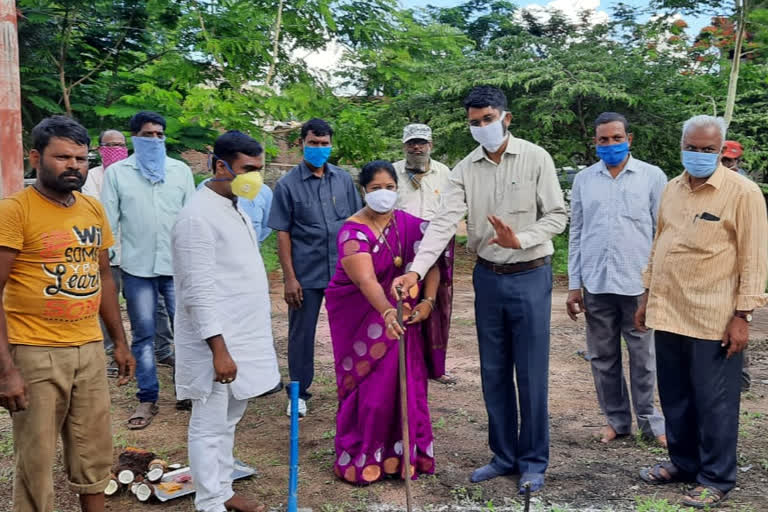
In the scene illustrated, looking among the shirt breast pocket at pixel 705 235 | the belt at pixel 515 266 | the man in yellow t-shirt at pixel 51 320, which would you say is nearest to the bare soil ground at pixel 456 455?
the man in yellow t-shirt at pixel 51 320

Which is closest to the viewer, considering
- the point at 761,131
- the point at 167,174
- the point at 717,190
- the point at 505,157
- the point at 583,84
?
the point at 717,190

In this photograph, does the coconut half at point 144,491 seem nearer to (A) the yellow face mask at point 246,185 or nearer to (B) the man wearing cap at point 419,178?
(A) the yellow face mask at point 246,185

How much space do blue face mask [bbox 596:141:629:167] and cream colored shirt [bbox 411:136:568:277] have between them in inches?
30.0

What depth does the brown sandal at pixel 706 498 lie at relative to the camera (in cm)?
365

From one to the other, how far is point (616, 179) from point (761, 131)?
10067 millimetres

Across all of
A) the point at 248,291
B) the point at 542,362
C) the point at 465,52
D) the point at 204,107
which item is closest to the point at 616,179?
the point at 542,362

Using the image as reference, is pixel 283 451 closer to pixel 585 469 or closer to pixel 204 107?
pixel 585 469

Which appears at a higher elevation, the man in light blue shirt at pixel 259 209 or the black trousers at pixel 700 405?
the man in light blue shirt at pixel 259 209

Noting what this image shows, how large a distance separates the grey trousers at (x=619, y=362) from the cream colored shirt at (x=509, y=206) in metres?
0.91

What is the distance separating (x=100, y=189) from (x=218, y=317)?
106 inches

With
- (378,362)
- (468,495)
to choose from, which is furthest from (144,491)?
(468,495)

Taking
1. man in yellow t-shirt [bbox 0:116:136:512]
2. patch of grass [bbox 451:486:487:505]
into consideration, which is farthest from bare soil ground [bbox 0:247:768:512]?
man in yellow t-shirt [bbox 0:116:136:512]

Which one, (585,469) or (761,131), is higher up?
(761,131)

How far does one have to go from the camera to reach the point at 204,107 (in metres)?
9.32
